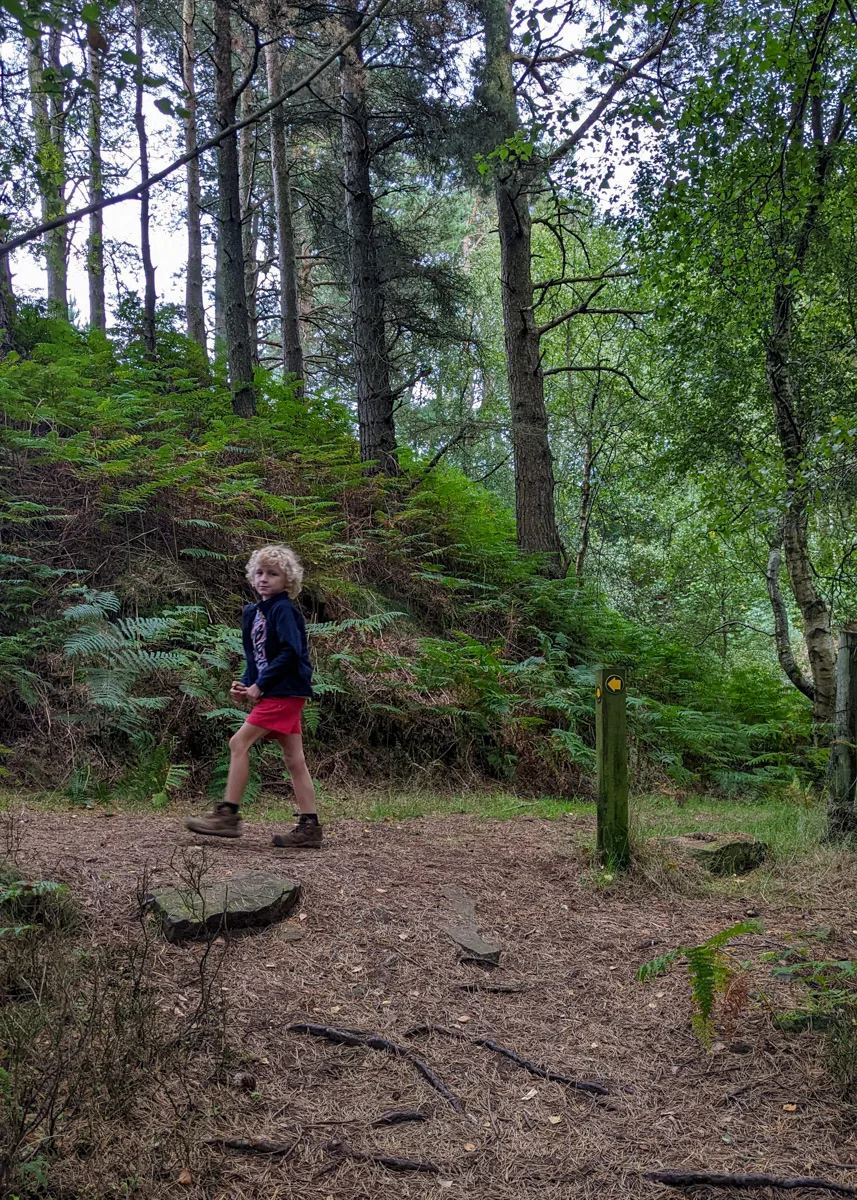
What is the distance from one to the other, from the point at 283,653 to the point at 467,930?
195cm

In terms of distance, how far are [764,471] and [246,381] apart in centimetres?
847

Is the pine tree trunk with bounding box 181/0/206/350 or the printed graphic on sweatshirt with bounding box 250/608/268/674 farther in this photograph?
the pine tree trunk with bounding box 181/0/206/350

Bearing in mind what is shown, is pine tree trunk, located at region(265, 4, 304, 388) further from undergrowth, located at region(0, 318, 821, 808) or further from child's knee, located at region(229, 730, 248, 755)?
child's knee, located at region(229, 730, 248, 755)

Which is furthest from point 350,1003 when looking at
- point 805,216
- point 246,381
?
point 246,381

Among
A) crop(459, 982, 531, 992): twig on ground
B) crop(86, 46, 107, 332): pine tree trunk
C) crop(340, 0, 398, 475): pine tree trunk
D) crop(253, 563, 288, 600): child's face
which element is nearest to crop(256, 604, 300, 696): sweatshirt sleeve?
crop(253, 563, 288, 600): child's face

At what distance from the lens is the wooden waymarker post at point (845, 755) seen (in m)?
5.62

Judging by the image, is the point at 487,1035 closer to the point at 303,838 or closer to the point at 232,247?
the point at 303,838

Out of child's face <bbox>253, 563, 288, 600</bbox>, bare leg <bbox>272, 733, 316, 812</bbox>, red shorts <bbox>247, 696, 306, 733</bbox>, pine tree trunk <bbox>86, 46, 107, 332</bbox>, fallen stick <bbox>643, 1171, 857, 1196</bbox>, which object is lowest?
fallen stick <bbox>643, 1171, 857, 1196</bbox>

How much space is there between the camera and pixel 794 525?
383 inches

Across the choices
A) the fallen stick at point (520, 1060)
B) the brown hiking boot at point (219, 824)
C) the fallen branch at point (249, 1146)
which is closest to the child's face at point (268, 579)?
the brown hiking boot at point (219, 824)

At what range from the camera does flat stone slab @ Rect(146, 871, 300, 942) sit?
3581mm

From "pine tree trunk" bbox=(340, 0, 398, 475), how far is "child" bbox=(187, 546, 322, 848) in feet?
23.3

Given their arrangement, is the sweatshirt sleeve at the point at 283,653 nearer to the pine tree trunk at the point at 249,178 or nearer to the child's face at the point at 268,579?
the child's face at the point at 268,579

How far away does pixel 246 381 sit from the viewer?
42.7ft
